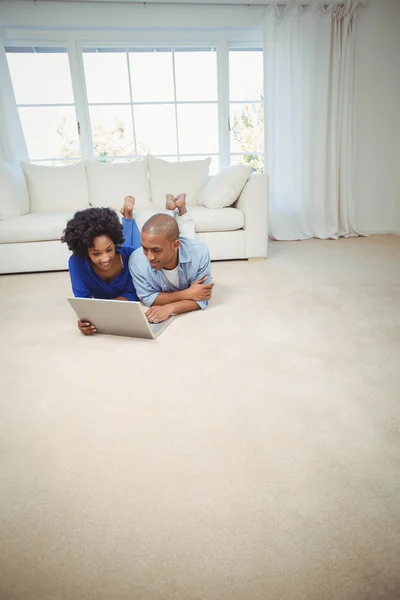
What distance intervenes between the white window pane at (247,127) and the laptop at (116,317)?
2928 millimetres

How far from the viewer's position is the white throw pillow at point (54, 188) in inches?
124

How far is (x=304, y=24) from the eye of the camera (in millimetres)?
3309

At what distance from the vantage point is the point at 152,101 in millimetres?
A: 3645

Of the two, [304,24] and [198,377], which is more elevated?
[304,24]

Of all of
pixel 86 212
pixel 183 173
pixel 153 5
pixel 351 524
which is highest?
pixel 153 5

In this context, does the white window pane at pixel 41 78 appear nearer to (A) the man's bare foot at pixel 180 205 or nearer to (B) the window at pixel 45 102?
(B) the window at pixel 45 102

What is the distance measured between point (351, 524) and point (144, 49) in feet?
13.8

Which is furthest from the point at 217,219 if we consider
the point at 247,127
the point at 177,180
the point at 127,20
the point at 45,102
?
the point at 45,102

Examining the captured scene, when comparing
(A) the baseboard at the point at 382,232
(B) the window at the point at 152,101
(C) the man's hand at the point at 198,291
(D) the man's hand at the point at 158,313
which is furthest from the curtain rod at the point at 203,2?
(D) the man's hand at the point at 158,313

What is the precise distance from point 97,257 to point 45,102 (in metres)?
2.86

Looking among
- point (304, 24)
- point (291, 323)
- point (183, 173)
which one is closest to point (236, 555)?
point (291, 323)

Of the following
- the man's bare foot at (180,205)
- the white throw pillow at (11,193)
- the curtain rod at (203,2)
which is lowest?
the man's bare foot at (180,205)

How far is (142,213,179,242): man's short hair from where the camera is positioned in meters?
1.59

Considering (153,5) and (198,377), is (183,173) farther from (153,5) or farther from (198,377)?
(198,377)
